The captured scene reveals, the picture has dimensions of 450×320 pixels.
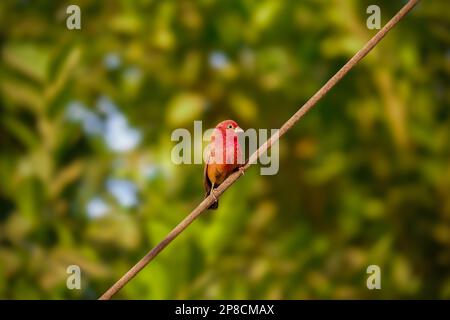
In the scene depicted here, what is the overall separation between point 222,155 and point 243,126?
1077 mm

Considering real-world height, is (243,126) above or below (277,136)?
above

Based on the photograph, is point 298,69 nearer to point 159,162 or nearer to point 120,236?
point 159,162

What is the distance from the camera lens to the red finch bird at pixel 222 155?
1.55 m

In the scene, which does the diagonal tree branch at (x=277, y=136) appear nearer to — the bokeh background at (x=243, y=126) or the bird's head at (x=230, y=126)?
the bird's head at (x=230, y=126)

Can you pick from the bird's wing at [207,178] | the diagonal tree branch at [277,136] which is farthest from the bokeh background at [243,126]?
the diagonal tree branch at [277,136]

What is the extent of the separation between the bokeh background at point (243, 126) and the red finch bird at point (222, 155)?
1.60 feet

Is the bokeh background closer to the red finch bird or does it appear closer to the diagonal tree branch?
the red finch bird

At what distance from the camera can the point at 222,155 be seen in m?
1.60

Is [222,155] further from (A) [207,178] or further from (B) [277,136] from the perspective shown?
(B) [277,136]

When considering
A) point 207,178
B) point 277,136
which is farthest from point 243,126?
point 277,136

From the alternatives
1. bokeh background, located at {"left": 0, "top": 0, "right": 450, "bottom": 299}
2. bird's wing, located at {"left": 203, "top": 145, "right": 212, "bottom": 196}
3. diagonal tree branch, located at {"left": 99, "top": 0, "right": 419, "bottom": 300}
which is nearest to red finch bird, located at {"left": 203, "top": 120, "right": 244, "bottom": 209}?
bird's wing, located at {"left": 203, "top": 145, "right": 212, "bottom": 196}

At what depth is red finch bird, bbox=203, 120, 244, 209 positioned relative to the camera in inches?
60.9

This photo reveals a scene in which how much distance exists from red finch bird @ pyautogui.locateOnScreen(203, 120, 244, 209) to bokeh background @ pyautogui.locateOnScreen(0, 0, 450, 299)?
49 cm
